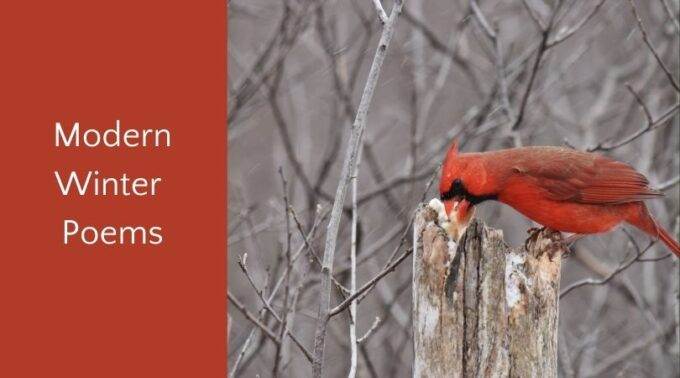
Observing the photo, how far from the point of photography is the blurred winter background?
192 inches

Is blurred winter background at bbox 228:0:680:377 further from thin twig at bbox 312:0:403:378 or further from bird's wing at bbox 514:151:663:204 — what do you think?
thin twig at bbox 312:0:403:378

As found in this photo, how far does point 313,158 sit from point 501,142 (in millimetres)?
1017

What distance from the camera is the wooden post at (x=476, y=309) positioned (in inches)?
104

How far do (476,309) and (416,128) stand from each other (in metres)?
2.28

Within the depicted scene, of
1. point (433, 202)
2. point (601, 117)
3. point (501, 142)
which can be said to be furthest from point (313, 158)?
point (433, 202)

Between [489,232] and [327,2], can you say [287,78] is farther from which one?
[489,232]

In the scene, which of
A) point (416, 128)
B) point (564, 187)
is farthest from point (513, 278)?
point (416, 128)

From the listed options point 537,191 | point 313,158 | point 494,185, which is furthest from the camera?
point 313,158

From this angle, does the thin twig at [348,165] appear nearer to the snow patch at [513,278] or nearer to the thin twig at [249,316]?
the thin twig at [249,316]

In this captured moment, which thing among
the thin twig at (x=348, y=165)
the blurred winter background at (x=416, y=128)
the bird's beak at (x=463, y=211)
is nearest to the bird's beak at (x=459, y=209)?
the bird's beak at (x=463, y=211)

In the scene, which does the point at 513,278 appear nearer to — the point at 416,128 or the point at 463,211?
the point at 463,211

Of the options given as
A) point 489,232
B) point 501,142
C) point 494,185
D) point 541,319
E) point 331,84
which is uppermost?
point 331,84

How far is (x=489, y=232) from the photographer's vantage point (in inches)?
106

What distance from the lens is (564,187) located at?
403cm
